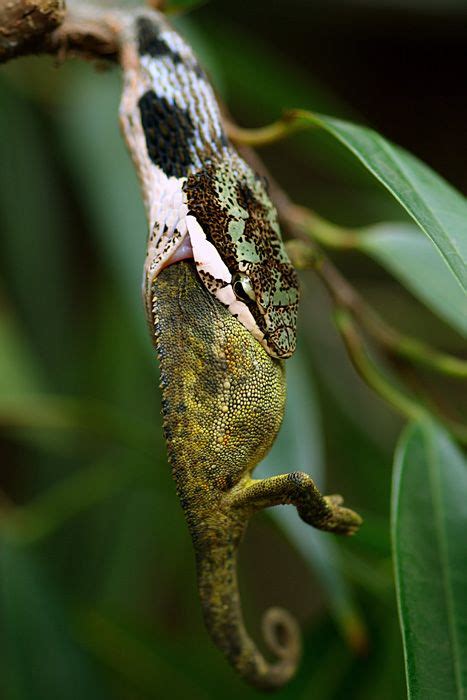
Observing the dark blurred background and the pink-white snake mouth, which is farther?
the dark blurred background

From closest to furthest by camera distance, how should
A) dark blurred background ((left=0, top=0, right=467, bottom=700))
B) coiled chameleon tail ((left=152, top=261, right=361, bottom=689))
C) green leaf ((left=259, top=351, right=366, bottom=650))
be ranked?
coiled chameleon tail ((left=152, top=261, right=361, bottom=689)) < green leaf ((left=259, top=351, right=366, bottom=650)) < dark blurred background ((left=0, top=0, right=467, bottom=700))

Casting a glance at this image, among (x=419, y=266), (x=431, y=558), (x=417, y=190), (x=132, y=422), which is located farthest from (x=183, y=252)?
(x=132, y=422)

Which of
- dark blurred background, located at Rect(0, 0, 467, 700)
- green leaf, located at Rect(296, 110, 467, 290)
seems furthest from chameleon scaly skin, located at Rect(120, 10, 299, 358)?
dark blurred background, located at Rect(0, 0, 467, 700)

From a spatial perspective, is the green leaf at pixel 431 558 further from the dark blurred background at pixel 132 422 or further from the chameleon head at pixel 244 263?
the chameleon head at pixel 244 263

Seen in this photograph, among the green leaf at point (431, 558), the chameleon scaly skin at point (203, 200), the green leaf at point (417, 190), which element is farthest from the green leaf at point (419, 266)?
the chameleon scaly skin at point (203, 200)

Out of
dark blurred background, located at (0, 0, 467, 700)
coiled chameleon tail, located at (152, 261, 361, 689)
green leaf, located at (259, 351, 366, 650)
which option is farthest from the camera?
dark blurred background, located at (0, 0, 467, 700)

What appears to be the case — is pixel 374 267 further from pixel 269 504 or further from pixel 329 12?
pixel 269 504

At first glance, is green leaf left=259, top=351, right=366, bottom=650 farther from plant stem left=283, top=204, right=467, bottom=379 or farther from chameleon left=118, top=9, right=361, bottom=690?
chameleon left=118, top=9, right=361, bottom=690

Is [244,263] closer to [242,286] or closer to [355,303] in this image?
[242,286]

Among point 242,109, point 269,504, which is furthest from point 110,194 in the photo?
point 242,109
